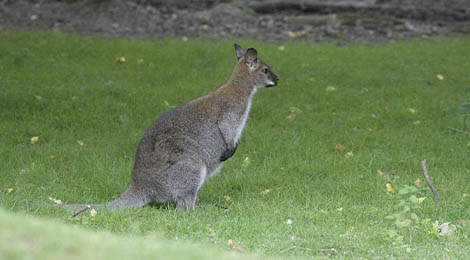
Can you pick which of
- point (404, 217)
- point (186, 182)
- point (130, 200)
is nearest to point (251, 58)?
point (186, 182)

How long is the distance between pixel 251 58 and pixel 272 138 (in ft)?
7.00

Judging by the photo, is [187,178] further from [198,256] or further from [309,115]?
[309,115]

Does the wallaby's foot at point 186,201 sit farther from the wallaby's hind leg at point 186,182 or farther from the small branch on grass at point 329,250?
the small branch on grass at point 329,250

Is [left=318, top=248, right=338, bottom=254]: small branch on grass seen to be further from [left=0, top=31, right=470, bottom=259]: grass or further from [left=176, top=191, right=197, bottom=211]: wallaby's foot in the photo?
[left=176, top=191, right=197, bottom=211]: wallaby's foot

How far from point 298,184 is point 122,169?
6.87 feet

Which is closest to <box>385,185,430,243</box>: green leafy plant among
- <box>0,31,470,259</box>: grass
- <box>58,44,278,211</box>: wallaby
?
<box>0,31,470,259</box>: grass

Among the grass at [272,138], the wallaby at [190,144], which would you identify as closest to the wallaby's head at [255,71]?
the wallaby at [190,144]

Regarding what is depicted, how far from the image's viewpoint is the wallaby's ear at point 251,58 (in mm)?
6590

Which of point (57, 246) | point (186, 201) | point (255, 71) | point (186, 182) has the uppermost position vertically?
point (57, 246)

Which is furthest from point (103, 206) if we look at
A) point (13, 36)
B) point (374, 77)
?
point (13, 36)

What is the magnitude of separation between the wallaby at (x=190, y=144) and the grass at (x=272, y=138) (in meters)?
0.26

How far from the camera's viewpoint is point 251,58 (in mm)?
6629

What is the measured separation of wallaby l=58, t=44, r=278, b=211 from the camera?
5.99m

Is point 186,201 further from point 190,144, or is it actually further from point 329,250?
point 329,250
